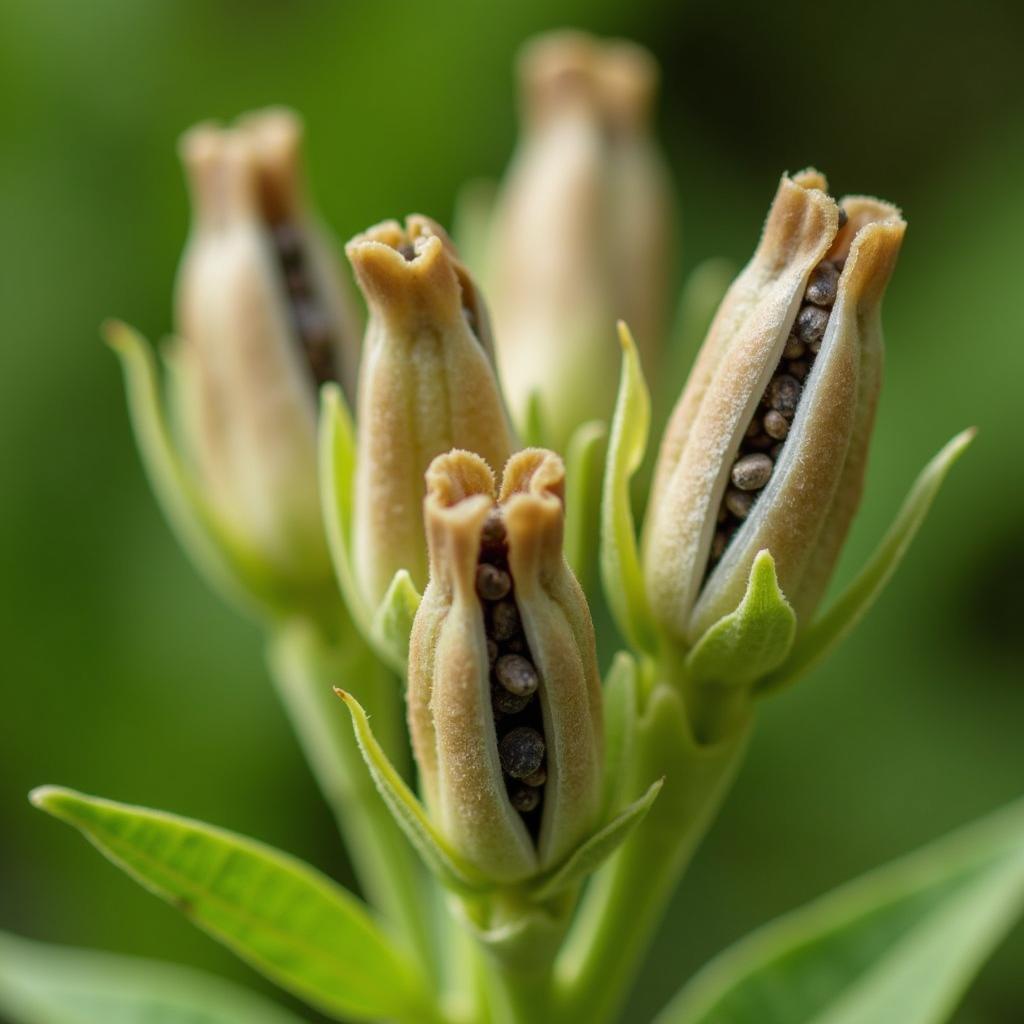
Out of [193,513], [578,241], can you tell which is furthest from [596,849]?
[578,241]

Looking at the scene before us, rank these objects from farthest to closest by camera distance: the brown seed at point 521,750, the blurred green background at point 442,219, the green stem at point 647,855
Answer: the blurred green background at point 442,219 → the green stem at point 647,855 → the brown seed at point 521,750

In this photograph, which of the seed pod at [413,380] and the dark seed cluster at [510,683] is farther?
the seed pod at [413,380]

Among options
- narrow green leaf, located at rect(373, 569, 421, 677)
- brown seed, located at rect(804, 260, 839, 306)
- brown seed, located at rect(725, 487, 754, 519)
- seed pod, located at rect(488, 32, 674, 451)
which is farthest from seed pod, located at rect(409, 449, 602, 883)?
seed pod, located at rect(488, 32, 674, 451)

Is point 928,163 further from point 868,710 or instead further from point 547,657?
point 547,657

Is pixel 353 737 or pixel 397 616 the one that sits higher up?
pixel 397 616

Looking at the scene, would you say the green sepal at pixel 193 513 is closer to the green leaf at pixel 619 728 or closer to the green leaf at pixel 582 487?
the green leaf at pixel 582 487

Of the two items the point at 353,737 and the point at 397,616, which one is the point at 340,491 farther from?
the point at 353,737

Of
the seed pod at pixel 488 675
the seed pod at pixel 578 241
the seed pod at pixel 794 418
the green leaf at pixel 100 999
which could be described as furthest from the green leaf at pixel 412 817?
the green leaf at pixel 100 999
